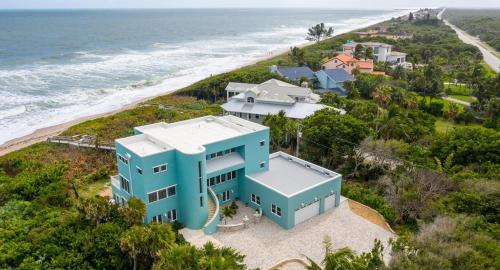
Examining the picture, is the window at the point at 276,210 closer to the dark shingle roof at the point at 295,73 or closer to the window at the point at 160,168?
the window at the point at 160,168

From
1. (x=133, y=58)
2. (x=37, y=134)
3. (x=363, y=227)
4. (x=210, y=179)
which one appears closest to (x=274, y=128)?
(x=210, y=179)

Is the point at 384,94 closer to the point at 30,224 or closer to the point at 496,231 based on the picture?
the point at 496,231

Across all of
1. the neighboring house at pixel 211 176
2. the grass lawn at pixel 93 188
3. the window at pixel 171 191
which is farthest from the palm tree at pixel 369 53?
the window at pixel 171 191

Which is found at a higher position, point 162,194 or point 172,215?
point 162,194

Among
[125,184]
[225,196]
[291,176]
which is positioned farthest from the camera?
[291,176]

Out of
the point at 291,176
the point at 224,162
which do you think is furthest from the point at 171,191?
the point at 291,176

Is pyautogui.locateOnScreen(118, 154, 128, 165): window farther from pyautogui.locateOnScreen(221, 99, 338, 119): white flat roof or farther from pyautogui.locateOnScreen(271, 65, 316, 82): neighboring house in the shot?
pyautogui.locateOnScreen(271, 65, 316, 82): neighboring house

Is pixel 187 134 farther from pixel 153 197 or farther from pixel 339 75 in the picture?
pixel 339 75
